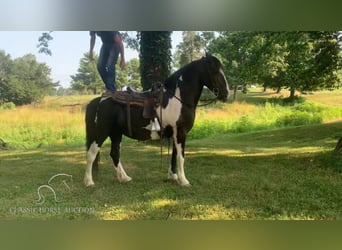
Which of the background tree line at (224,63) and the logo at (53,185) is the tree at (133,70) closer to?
the background tree line at (224,63)

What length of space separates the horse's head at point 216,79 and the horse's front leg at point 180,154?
15.7 inches

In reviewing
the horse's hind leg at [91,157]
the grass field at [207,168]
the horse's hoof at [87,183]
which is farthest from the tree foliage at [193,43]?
the horse's hoof at [87,183]

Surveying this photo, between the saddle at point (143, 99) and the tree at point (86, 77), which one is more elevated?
the tree at point (86, 77)

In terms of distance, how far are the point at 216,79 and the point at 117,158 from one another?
95 centimetres

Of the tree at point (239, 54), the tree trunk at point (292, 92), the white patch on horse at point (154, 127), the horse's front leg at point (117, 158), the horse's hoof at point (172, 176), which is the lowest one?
the horse's hoof at point (172, 176)

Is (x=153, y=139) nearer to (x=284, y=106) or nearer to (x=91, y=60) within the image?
(x=91, y=60)

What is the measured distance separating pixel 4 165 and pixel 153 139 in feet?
3.68

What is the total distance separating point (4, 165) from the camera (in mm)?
3162

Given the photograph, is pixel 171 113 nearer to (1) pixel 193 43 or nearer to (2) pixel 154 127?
(2) pixel 154 127

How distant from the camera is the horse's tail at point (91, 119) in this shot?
3174 mm

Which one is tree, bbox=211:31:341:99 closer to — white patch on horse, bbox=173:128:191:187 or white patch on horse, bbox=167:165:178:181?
white patch on horse, bbox=173:128:191:187

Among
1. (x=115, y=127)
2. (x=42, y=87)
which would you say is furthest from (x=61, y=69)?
(x=115, y=127)

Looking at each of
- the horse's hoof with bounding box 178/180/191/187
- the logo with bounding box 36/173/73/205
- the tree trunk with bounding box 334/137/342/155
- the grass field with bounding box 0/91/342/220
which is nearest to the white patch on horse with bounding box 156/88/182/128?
the grass field with bounding box 0/91/342/220

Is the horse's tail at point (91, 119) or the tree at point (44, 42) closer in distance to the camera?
the tree at point (44, 42)
